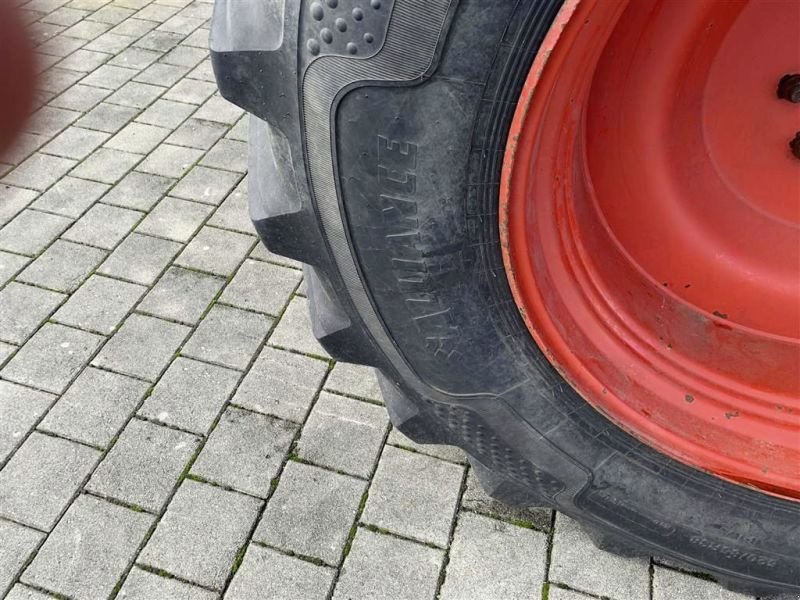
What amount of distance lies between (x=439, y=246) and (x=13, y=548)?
45.1 inches

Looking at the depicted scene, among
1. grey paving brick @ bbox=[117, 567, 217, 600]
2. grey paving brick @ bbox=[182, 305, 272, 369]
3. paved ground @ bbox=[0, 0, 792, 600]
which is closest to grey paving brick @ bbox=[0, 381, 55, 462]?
paved ground @ bbox=[0, 0, 792, 600]

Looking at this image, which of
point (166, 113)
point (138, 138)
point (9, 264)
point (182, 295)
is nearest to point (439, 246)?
point (182, 295)

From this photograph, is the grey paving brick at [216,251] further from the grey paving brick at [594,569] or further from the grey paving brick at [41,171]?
the grey paving brick at [594,569]

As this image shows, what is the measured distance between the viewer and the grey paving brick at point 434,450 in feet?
5.27

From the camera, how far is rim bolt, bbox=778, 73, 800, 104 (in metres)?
0.99

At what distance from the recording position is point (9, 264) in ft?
6.77

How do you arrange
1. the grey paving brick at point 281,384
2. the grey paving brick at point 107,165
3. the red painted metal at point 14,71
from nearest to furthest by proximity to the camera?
the red painted metal at point 14,71 → the grey paving brick at point 281,384 → the grey paving brick at point 107,165

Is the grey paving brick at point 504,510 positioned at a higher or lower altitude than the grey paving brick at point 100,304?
higher

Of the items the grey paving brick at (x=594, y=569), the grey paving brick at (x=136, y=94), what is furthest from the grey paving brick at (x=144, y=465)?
the grey paving brick at (x=136, y=94)

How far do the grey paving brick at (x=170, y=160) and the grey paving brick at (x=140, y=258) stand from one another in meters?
0.34

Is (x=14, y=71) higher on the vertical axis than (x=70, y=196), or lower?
higher

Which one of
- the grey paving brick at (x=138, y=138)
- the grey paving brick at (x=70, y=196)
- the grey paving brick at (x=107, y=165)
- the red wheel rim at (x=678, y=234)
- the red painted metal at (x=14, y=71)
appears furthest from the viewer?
the grey paving brick at (x=138, y=138)

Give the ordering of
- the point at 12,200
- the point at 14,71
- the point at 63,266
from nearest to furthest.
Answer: the point at 14,71
the point at 63,266
the point at 12,200

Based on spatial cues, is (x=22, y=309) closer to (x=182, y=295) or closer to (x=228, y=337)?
(x=182, y=295)
